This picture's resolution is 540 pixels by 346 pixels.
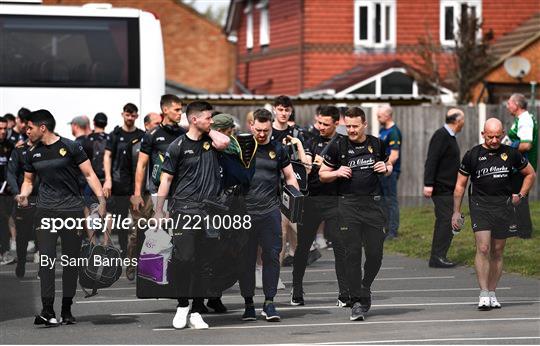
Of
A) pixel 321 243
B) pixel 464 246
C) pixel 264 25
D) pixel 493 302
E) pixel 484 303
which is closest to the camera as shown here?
pixel 484 303

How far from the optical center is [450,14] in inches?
1916

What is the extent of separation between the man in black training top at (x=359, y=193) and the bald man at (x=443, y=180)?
16.1ft

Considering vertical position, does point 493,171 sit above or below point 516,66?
below

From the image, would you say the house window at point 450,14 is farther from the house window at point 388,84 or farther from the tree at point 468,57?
Answer: the tree at point 468,57

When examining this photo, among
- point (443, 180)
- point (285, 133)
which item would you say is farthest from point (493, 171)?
point (443, 180)

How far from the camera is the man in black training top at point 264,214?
13.3 m

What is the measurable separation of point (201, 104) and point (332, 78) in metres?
34.9

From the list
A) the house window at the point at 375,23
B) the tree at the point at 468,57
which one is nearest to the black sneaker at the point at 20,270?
the tree at the point at 468,57

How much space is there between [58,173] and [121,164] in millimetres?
4674

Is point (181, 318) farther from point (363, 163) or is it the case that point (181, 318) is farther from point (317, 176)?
point (317, 176)

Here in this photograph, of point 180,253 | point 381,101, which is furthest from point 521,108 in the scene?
point 381,101

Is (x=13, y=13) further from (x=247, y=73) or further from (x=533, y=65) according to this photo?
(x=247, y=73)

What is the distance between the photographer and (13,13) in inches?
1019

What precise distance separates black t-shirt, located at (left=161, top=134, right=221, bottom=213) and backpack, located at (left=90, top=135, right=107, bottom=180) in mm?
8499
